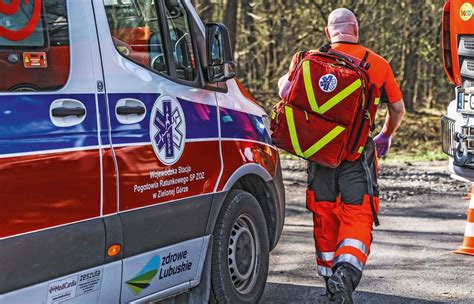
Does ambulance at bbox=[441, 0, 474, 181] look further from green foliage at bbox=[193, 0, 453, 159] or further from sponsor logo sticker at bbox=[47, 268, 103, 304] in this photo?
green foliage at bbox=[193, 0, 453, 159]

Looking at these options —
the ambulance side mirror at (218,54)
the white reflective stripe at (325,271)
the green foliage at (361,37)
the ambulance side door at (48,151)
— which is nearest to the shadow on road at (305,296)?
the white reflective stripe at (325,271)

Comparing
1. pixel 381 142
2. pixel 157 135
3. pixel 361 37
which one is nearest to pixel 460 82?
pixel 381 142

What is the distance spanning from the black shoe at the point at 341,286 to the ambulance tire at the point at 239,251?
0.58 meters

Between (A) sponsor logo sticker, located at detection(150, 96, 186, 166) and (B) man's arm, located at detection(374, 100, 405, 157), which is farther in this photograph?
(B) man's arm, located at detection(374, 100, 405, 157)

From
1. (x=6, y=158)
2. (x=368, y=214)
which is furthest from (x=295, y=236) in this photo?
(x=6, y=158)

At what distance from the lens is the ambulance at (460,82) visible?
8172mm

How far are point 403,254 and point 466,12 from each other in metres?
2.41

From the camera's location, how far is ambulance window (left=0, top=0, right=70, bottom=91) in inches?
158

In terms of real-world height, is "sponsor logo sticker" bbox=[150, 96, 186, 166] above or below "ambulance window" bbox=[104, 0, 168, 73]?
below

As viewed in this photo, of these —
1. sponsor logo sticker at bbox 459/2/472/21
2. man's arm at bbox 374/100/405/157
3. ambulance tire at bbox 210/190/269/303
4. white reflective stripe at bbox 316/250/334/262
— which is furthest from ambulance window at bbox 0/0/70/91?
sponsor logo sticker at bbox 459/2/472/21

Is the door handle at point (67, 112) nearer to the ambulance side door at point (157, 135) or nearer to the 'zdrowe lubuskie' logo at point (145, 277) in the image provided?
the ambulance side door at point (157, 135)

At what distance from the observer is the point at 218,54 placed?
560 cm

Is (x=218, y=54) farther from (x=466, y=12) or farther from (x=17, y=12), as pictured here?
(x=466, y=12)

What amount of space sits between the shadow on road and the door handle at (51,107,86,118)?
2.60m
